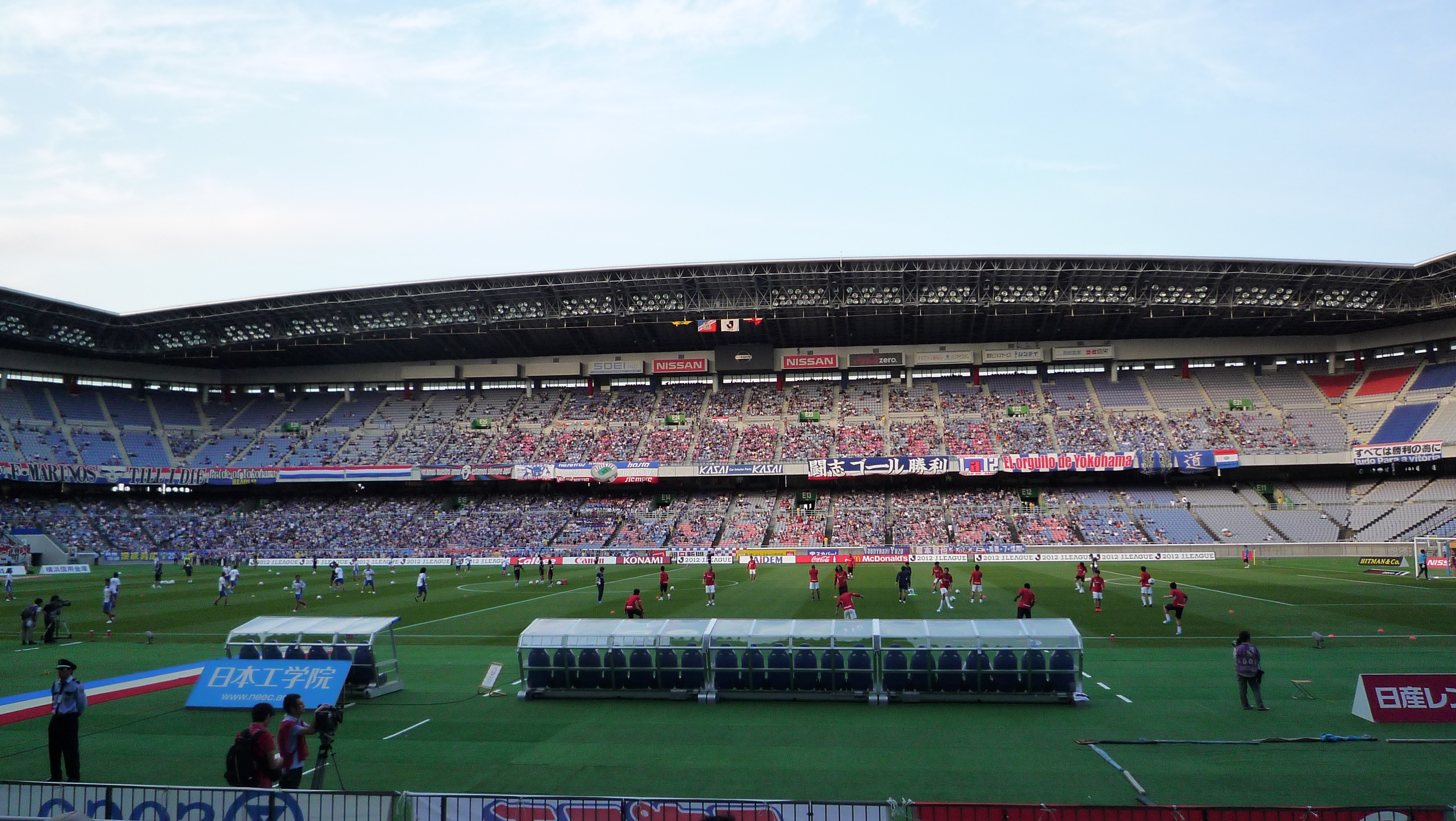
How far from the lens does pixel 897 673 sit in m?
17.5

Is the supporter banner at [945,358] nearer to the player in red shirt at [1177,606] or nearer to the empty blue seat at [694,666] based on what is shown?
the player in red shirt at [1177,606]

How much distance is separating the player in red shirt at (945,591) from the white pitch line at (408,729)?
62.0 ft

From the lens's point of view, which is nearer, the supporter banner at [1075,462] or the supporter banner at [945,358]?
the supporter banner at [1075,462]

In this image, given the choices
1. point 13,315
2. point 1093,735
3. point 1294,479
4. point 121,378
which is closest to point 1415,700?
point 1093,735

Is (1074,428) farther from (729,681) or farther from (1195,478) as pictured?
(729,681)

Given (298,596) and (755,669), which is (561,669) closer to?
(755,669)

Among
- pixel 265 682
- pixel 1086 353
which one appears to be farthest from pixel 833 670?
pixel 1086 353

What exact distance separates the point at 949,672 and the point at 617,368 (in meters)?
63.9

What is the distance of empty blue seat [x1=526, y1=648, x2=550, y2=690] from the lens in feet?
60.5

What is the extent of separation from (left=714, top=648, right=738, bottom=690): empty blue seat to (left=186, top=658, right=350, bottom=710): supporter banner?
737cm

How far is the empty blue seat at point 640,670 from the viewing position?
59.9 feet

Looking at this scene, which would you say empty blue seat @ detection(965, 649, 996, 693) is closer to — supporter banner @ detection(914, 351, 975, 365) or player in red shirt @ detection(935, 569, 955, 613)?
player in red shirt @ detection(935, 569, 955, 613)

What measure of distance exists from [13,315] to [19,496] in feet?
51.4

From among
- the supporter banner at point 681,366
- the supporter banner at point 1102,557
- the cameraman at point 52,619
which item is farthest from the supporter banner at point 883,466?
the cameraman at point 52,619
